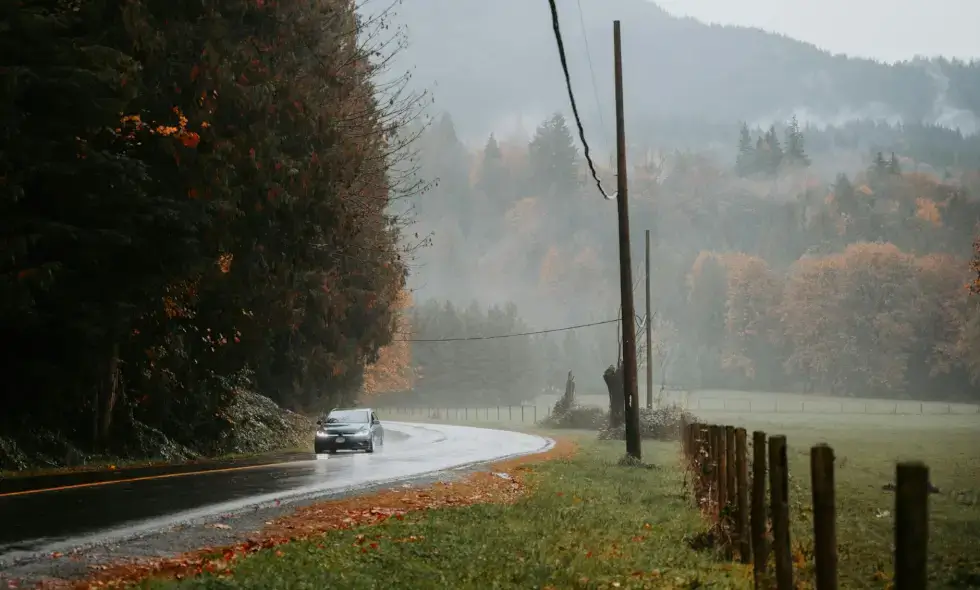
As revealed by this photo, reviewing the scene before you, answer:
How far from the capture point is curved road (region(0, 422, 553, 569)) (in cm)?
1165

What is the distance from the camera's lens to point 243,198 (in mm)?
22859

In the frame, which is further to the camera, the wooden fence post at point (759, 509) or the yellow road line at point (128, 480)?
the yellow road line at point (128, 480)

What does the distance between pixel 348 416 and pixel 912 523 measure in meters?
30.1

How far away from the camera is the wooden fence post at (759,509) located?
8.77 metres

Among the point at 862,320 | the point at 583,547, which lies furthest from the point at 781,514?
the point at 862,320

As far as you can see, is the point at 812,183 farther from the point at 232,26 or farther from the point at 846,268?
Answer: the point at 232,26

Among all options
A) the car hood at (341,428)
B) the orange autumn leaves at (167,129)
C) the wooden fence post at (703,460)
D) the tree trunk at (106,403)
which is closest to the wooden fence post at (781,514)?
the wooden fence post at (703,460)

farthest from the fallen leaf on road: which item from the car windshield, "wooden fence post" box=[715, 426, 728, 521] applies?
the car windshield

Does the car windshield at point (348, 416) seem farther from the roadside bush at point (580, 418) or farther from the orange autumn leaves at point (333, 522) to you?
the roadside bush at point (580, 418)

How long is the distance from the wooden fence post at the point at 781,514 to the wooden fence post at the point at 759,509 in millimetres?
1019

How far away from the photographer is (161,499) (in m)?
15.7

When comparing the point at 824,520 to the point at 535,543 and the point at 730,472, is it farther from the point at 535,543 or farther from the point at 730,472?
the point at 535,543

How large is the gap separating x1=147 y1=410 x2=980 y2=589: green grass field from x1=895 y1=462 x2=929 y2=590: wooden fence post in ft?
14.1

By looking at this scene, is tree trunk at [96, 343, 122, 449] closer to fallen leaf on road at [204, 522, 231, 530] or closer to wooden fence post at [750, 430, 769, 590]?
fallen leaf on road at [204, 522, 231, 530]
